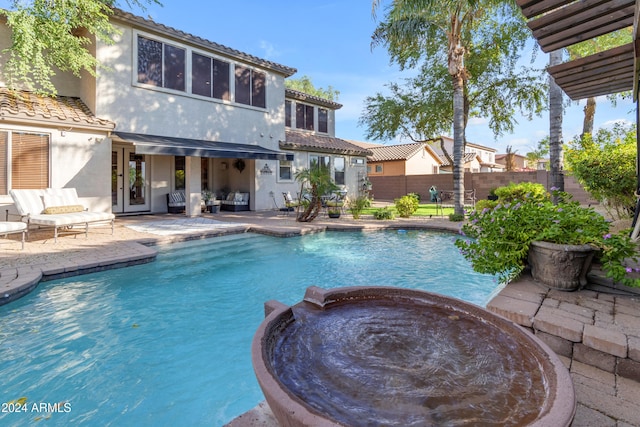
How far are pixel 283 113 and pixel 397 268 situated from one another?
12.8 m

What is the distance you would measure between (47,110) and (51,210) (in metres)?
3.92

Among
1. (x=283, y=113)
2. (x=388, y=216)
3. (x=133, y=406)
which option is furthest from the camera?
(x=283, y=113)

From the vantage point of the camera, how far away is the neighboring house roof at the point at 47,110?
9547 mm

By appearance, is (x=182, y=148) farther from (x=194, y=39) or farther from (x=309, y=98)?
(x=309, y=98)

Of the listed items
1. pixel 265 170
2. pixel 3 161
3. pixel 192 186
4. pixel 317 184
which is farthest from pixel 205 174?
pixel 3 161

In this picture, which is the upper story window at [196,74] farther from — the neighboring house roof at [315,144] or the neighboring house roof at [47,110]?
the neighboring house roof at [315,144]

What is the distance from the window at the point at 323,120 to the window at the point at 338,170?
2.50 meters

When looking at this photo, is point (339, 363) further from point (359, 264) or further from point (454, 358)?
point (359, 264)

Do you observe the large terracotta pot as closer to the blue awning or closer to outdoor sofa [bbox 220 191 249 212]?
the blue awning

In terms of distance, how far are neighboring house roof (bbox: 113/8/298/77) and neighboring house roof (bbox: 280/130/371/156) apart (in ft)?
11.4

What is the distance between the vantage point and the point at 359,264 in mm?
7918

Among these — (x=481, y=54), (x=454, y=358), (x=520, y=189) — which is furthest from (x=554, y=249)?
(x=481, y=54)

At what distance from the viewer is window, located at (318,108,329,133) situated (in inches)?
842

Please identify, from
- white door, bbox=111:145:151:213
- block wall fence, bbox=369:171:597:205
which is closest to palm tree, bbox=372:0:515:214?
block wall fence, bbox=369:171:597:205
